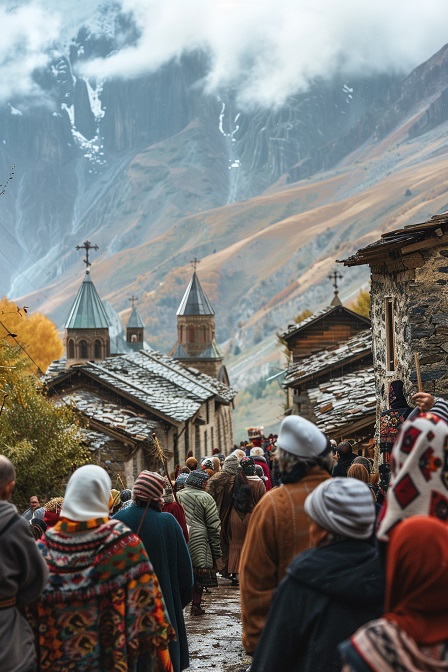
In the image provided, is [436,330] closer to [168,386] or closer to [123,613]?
[123,613]

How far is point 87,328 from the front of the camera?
230 feet

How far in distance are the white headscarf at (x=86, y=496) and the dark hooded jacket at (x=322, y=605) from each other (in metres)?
1.37

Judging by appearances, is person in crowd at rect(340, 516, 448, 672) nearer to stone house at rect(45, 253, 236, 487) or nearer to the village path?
the village path

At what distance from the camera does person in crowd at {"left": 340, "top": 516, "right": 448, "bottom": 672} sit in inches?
127

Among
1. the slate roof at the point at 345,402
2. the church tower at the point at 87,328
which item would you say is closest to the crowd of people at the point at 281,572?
the slate roof at the point at 345,402

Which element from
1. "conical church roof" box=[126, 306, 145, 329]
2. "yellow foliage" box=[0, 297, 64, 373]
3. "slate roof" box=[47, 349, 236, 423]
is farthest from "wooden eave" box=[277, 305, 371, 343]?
"conical church roof" box=[126, 306, 145, 329]

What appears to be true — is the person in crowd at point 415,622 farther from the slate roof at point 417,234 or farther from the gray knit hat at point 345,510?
the slate roof at point 417,234

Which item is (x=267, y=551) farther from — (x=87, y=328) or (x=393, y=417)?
(x=87, y=328)

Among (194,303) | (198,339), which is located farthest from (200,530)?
(194,303)

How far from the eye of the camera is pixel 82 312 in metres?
69.4

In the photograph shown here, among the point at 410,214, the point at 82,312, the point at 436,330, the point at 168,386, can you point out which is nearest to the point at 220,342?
the point at 410,214

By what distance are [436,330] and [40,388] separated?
17.6 metres

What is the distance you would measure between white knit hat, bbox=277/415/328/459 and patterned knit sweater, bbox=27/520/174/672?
1017 mm

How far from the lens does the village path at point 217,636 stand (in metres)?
9.34
